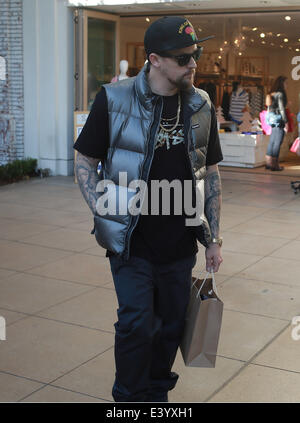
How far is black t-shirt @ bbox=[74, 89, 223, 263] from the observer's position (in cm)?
308

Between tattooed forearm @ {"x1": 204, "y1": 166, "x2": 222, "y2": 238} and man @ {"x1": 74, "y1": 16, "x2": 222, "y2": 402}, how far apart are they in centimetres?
16

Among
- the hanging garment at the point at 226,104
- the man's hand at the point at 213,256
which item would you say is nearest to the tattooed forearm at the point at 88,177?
the man's hand at the point at 213,256

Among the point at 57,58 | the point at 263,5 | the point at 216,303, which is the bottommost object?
the point at 216,303

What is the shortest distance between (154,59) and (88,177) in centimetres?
63

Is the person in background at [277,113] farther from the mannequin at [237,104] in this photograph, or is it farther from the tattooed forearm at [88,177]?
the tattooed forearm at [88,177]

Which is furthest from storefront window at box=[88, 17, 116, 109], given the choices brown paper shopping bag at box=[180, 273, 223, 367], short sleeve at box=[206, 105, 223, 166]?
brown paper shopping bag at box=[180, 273, 223, 367]

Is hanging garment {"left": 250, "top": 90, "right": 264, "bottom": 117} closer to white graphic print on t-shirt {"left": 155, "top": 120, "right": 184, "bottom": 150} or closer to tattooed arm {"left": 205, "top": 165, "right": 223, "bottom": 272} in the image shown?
tattooed arm {"left": 205, "top": 165, "right": 223, "bottom": 272}

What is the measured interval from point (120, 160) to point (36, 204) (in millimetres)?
6732

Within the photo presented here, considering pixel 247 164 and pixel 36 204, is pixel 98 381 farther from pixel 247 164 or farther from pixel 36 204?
pixel 247 164

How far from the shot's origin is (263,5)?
11516mm

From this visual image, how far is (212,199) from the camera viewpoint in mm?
3373

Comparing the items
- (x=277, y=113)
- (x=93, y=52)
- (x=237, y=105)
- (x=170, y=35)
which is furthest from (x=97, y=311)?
(x=237, y=105)

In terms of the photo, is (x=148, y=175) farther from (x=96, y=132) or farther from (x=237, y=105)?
(x=237, y=105)
